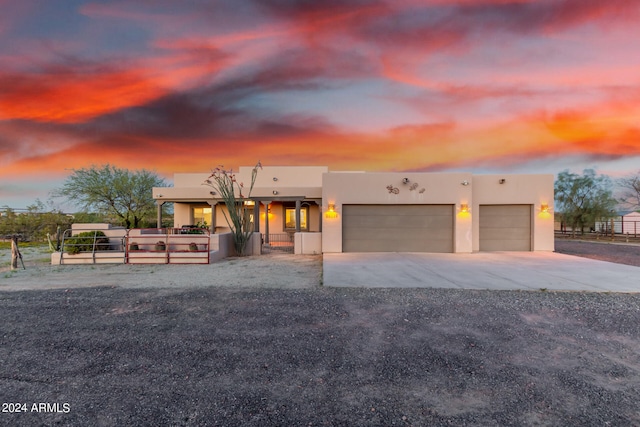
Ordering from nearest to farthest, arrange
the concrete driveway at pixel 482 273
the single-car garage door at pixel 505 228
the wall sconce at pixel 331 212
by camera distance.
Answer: the concrete driveway at pixel 482 273 → the wall sconce at pixel 331 212 → the single-car garage door at pixel 505 228

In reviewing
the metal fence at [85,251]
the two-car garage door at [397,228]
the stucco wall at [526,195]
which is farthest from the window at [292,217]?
the stucco wall at [526,195]

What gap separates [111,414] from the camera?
200 cm

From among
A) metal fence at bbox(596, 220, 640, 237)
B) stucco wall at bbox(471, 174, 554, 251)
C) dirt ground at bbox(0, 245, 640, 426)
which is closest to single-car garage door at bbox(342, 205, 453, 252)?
stucco wall at bbox(471, 174, 554, 251)

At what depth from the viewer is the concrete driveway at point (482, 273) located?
19.3 ft

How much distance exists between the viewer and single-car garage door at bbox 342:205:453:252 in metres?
11.5

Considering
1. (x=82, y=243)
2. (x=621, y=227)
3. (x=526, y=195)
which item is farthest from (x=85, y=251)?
(x=621, y=227)

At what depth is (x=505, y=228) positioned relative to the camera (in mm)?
11844

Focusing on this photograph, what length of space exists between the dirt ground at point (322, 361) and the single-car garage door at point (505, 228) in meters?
7.17

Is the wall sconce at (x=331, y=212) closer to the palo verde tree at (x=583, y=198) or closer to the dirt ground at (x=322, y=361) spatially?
the dirt ground at (x=322, y=361)

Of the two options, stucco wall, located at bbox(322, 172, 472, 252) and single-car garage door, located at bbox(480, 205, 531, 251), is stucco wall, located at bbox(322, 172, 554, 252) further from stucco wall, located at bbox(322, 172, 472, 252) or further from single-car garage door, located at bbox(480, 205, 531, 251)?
single-car garage door, located at bbox(480, 205, 531, 251)

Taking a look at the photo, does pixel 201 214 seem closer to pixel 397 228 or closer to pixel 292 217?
pixel 292 217

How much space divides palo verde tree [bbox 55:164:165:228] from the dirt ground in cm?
1675

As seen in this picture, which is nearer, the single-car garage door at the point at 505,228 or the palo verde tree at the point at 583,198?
the single-car garage door at the point at 505,228

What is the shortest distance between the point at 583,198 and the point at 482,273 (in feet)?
63.5
